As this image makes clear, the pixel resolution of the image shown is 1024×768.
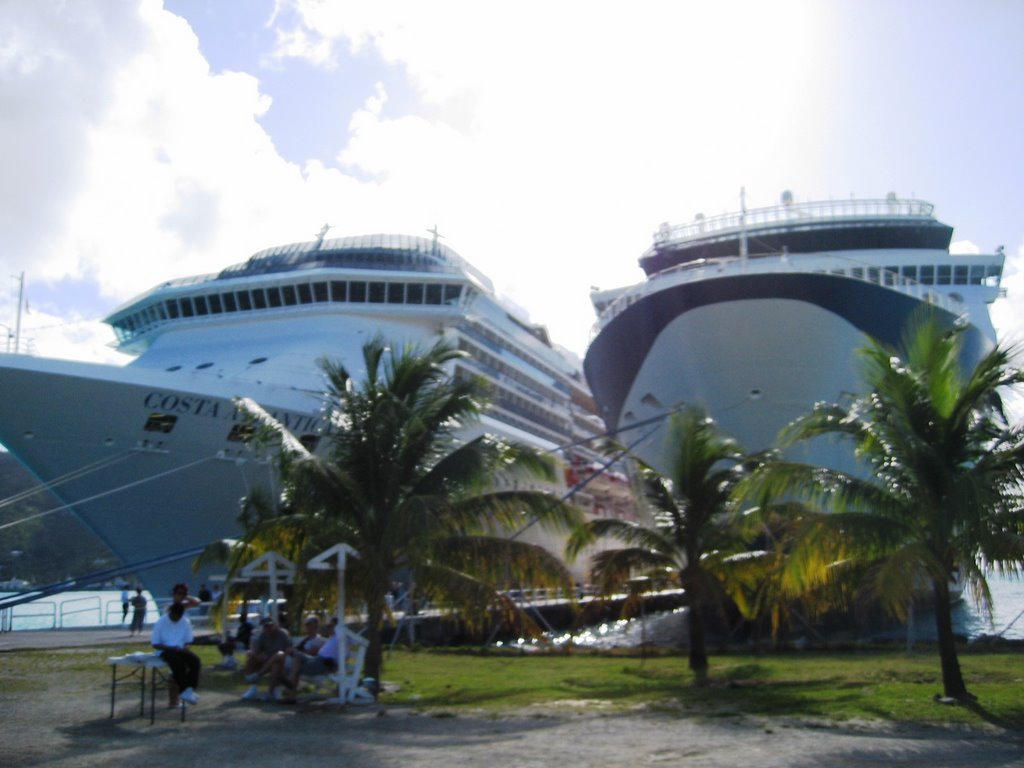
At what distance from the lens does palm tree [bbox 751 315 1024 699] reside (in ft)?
31.1

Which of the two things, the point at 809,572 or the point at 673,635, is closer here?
the point at 809,572

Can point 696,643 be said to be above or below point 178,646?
below

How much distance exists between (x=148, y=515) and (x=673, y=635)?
41.3 ft

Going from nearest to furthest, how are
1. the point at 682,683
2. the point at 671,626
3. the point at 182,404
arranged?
the point at 682,683 → the point at 182,404 → the point at 671,626

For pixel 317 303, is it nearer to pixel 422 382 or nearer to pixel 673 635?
pixel 673 635

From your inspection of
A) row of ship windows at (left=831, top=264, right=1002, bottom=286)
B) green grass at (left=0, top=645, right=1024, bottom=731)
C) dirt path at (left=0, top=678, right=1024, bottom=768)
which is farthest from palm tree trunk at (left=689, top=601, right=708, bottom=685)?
row of ship windows at (left=831, top=264, right=1002, bottom=286)

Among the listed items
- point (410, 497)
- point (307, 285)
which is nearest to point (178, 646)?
point (410, 497)

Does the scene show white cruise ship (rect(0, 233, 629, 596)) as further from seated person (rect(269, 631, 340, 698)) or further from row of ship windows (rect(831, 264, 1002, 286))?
row of ship windows (rect(831, 264, 1002, 286))

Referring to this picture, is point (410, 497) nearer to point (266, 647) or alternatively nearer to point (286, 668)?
point (286, 668)

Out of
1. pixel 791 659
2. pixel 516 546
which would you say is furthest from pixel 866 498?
pixel 791 659

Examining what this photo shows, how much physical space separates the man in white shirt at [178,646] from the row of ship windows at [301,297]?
2000 cm

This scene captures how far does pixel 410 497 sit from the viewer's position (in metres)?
11.2

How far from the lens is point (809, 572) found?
10.3m

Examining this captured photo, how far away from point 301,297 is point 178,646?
20388 mm
